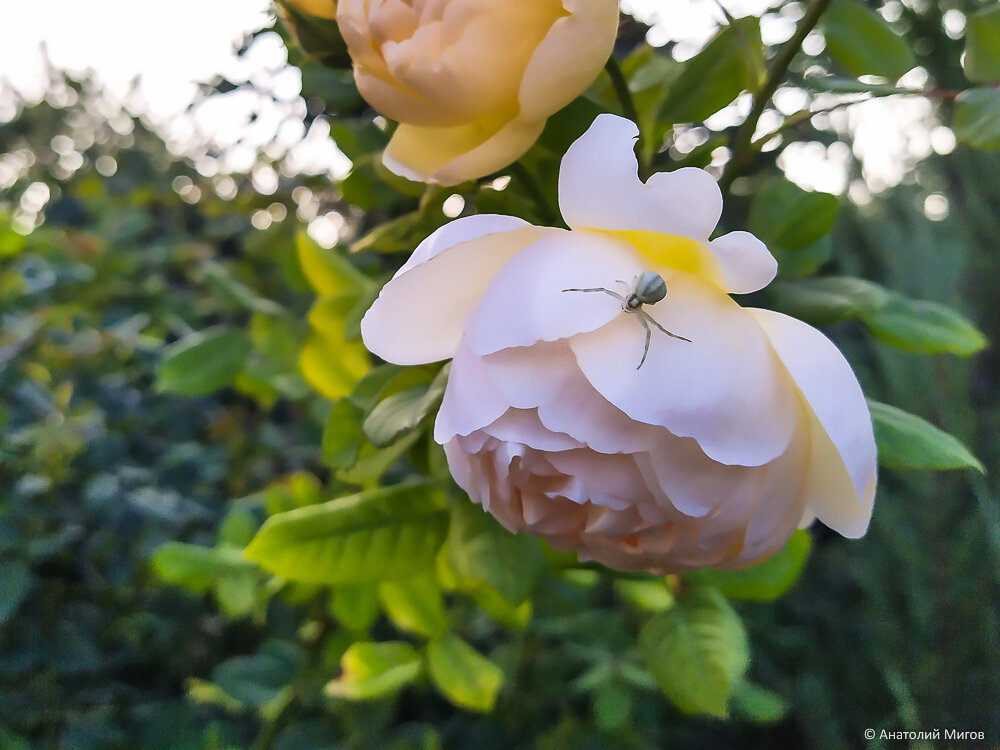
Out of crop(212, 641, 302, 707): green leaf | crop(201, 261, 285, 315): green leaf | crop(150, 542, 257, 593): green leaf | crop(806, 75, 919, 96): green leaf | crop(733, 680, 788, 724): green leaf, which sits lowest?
crop(733, 680, 788, 724): green leaf

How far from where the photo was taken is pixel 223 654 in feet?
2.61

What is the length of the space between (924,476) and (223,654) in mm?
774

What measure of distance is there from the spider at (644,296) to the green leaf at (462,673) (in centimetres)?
36

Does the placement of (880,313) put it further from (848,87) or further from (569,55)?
(569,55)

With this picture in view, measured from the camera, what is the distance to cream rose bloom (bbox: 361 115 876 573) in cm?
21

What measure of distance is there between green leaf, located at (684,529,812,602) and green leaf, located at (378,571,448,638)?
0.19 meters

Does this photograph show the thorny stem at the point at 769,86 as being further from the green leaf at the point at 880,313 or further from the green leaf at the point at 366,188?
the green leaf at the point at 366,188

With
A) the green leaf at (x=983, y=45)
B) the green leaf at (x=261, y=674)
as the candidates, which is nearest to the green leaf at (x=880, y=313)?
the green leaf at (x=983, y=45)

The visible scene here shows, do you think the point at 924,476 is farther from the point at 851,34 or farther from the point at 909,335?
the point at 851,34

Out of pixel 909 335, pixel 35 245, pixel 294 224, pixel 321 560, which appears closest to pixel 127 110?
pixel 35 245

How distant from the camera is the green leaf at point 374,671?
498mm

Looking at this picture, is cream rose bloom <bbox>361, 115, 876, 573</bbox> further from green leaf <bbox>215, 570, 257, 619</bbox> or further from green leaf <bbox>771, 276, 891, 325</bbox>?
green leaf <bbox>215, 570, 257, 619</bbox>

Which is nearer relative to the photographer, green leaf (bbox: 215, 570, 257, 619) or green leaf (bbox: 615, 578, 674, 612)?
green leaf (bbox: 615, 578, 674, 612)

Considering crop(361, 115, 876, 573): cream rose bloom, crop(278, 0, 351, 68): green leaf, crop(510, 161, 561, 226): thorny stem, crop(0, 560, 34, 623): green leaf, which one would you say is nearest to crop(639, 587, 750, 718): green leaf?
crop(361, 115, 876, 573): cream rose bloom
